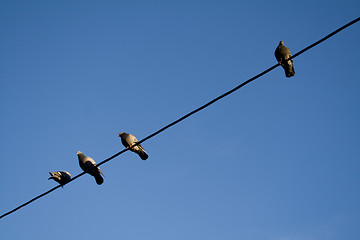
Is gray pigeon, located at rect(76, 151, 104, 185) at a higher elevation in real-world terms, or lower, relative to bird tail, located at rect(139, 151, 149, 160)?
lower

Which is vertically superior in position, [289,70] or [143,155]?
[289,70]

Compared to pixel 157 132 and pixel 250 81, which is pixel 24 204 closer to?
pixel 157 132

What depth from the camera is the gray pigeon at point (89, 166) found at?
24.0 ft

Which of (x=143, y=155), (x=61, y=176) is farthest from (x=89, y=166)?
(x=143, y=155)

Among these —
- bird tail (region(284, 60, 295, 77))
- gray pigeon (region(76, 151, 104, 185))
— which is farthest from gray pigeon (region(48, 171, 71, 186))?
bird tail (region(284, 60, 295, 77))

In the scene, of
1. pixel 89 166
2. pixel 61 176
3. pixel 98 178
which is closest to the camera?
pixel 98 178

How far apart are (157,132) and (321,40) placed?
7.22 feet

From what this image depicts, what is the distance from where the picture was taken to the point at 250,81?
3949mm

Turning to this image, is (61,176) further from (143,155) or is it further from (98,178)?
(143,155)

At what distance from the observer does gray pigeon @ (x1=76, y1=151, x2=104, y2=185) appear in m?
7.31

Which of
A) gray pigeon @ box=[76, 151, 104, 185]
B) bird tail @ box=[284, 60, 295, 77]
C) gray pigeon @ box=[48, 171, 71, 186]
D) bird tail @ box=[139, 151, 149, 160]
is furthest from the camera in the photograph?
gray pigeon @ box=[48, 171, 71, 186]

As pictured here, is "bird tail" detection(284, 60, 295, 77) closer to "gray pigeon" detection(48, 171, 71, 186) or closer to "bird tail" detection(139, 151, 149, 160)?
"bird tail" detection(139, 151, 149, 160)

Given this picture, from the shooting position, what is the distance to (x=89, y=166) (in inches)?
307

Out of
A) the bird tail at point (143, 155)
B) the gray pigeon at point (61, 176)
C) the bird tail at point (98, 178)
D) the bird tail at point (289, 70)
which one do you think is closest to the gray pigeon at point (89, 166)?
the bird tail at point (98, 178)
